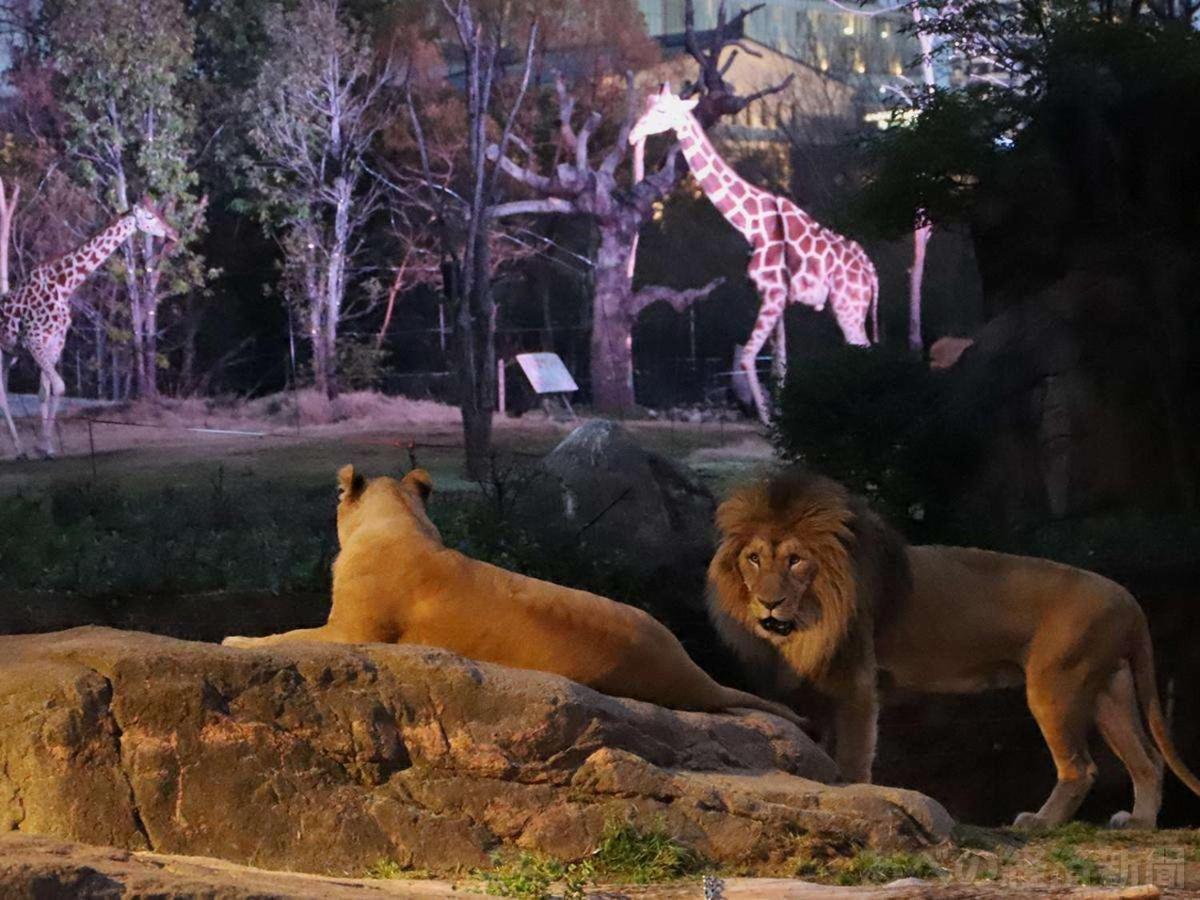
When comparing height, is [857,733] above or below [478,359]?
below

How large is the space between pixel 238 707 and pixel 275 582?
11.9ft

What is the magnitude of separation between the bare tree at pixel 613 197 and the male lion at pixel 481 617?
425 centimetres

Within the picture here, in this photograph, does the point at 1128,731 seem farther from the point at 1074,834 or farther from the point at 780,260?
the point at 780,260

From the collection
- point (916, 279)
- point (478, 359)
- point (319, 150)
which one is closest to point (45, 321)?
point (319, 150)

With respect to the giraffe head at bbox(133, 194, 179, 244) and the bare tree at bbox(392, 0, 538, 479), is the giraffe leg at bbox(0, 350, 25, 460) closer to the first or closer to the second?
the giraffe head at bbox(133, 194, 179, 244)

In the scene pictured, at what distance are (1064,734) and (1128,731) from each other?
1.16 feet

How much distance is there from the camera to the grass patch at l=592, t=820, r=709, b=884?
175 inches

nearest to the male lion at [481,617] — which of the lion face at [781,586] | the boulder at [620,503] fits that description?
the lion face at [781,586]

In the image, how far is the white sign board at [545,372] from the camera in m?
9.73

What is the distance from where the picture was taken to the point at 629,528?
9.02 meters

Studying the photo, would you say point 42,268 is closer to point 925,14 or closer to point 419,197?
point 419,197

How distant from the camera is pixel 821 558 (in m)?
6.51

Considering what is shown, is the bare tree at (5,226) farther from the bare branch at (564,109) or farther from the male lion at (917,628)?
the male lion at (917,628)

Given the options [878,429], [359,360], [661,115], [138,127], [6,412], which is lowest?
[878,429]
